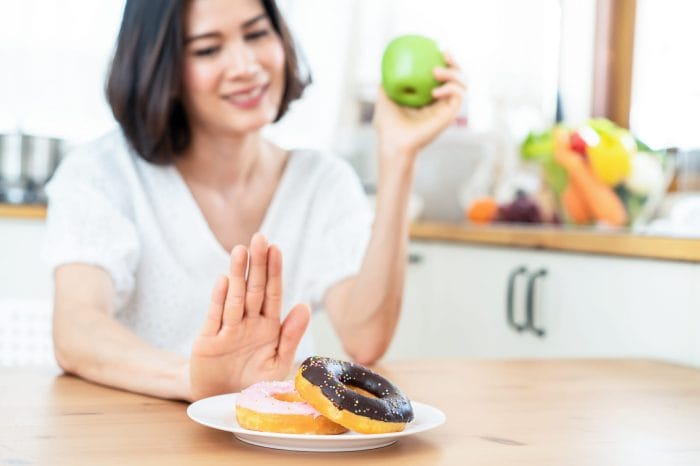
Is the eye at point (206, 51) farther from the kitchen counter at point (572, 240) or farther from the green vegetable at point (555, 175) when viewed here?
the green vegetable at point (555, 175)

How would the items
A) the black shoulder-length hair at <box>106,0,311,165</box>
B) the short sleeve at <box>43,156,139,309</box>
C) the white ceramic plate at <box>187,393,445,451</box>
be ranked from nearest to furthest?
the white ceramic plate at <box>187,393,445,451</box>
the short sleeve at <box>43,156,139,309</box>
the black shoulder-length hair at <box>106,0,311,165</box>

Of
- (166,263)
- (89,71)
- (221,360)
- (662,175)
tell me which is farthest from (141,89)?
(89,71)

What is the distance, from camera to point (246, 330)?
101 cm

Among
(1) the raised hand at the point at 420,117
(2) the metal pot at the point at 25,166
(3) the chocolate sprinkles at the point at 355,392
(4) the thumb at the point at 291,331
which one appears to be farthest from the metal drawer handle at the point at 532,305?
(2) the metal pot at the point at 25,166

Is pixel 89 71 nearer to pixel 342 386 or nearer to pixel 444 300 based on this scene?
pixel 444 300

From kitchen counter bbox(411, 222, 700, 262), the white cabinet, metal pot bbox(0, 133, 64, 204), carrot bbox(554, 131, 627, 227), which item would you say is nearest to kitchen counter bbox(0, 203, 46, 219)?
metal pot bbox(0, 133, 64, 204)

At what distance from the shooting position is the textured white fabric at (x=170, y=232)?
1462 mm

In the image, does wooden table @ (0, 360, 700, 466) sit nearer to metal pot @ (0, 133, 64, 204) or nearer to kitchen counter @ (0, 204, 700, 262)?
kitchen counter @ (0, 204, 700, 262)

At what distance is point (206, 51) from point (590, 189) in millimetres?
919

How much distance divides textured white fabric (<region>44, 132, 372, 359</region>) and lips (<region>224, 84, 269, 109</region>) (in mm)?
176

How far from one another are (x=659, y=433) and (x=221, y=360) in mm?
440

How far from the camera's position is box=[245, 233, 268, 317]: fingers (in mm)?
950

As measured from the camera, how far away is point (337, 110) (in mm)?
3049

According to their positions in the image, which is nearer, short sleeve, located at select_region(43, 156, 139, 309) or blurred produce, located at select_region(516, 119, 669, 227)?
short sleeve, located at select_region(43, 156, 139, 309)
